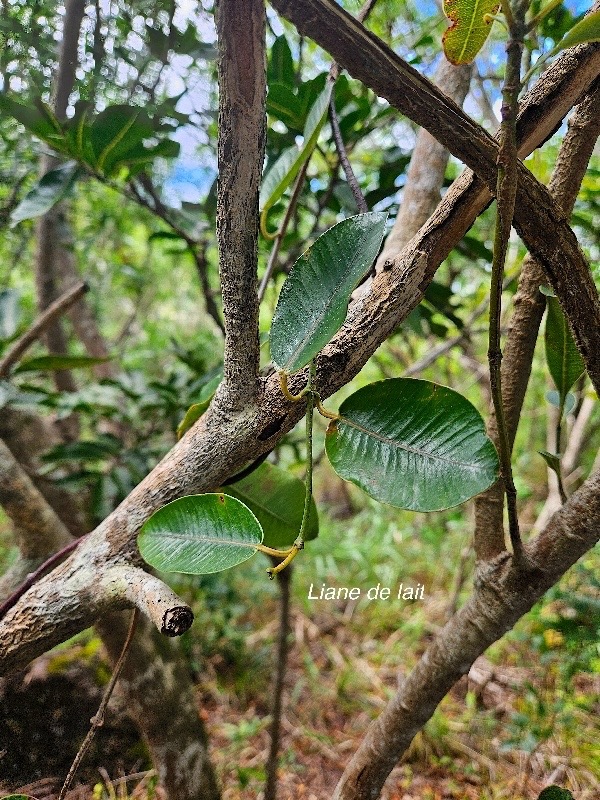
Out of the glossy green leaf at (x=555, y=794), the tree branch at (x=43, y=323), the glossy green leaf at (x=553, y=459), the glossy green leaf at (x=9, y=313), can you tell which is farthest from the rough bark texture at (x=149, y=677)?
the glossy green leaf at (x=553, y=459)

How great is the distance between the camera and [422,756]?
1005 mm

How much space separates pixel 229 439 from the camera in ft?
1.45

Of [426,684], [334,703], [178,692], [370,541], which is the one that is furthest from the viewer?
[370,541]

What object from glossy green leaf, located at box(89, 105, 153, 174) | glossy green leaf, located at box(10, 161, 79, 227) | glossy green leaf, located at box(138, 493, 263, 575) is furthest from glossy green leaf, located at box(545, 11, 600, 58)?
glossy green leaf, located at box(10, 161, 79, 227)

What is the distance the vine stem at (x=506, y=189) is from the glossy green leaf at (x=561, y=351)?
17cm

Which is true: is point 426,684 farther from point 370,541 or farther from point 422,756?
point 370,541

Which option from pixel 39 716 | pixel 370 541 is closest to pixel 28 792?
pixel 39 716

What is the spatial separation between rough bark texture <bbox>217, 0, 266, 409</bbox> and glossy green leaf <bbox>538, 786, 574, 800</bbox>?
1.67 ft

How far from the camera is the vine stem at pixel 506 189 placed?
0.87 ft

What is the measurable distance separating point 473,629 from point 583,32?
0.51 metres

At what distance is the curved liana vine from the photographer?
0.38m

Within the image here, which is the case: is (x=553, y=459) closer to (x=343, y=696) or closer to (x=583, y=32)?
(x=583, y=32)

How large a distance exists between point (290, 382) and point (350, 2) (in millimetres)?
491

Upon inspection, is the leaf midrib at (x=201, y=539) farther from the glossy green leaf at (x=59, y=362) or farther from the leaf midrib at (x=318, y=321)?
the glossy green leaf at (x=59, y=362)
